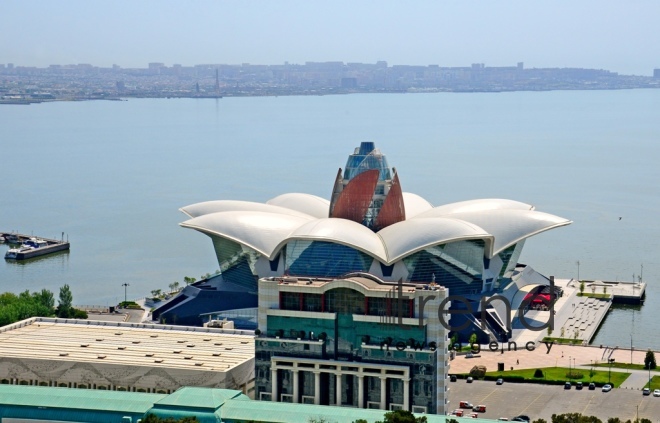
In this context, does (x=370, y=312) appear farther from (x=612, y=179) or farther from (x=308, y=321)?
(x=612, y=179)

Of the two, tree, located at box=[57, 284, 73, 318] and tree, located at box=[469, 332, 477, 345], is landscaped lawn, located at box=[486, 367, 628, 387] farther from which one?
tree, located at box=[57, 284, 73, 318]

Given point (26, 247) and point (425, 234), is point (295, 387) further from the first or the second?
point (26, 247)

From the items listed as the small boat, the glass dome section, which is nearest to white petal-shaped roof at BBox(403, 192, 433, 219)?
the glass dome section

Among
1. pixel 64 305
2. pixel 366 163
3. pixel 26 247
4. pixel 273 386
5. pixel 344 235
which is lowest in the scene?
pixel 26 247

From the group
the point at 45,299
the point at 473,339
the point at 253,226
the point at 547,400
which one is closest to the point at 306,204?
the point at 253,226

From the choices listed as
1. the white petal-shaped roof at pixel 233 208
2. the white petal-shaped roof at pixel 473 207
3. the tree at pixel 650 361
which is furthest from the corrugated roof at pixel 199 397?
the white petal-shaped roof at pixel 233 208

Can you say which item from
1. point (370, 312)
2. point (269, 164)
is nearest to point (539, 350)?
point (370, 312)
